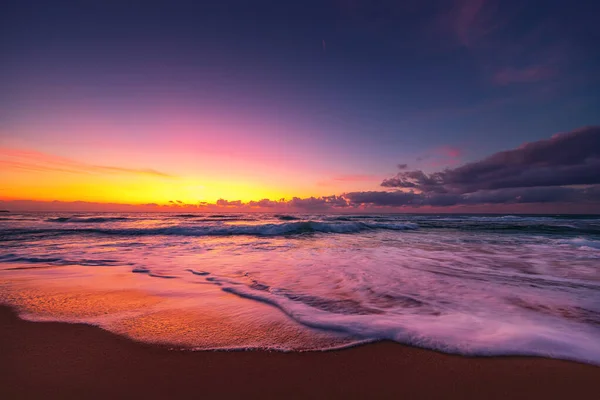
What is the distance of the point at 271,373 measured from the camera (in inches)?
88.4

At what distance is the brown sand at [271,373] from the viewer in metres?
2.03

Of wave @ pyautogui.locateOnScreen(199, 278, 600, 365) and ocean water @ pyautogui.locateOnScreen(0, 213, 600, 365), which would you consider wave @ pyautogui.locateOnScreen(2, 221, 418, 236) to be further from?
wave @ pyautogui.locateOnScreen(199, 278, 600, 365)

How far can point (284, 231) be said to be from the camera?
20062mm

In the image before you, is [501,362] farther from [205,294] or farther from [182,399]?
[205,294]

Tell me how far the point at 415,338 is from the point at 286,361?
142 cm

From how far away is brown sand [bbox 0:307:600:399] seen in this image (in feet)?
6.66

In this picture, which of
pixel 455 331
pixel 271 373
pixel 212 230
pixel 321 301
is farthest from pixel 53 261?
pixel 212 230

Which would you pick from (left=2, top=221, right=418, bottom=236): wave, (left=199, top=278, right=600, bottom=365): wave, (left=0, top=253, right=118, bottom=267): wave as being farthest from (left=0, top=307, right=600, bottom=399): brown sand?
(left=2, top=221, right=418, bottom=236): wave

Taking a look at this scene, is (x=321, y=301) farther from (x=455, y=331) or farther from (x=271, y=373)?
(x=271, y=373)

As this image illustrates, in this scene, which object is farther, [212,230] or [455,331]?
[212,230]

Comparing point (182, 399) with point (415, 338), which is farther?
point (415, 338)

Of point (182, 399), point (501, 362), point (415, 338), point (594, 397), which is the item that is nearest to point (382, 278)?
point (415, 338)

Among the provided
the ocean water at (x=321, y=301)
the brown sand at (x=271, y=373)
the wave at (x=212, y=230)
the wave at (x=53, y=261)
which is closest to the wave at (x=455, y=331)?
the ocean water at (x=321, y=301)

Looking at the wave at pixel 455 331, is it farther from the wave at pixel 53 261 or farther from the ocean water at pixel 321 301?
the wave at pixel 53 261
